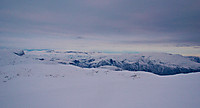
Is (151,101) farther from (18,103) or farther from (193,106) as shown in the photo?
(18,103)

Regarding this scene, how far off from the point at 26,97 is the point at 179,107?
6.63 metres

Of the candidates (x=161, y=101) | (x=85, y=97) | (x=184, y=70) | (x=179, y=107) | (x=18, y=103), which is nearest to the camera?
(x=179, y=107)

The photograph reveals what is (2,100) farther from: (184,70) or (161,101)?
(184,70)

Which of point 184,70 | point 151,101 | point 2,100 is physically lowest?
point 184,70

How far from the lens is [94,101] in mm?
4684

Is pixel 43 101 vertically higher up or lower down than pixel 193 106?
lower down

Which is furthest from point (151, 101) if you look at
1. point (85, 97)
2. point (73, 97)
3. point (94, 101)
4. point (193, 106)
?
point (73, 97)

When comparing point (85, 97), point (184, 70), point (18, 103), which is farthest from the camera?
point (184, 70)

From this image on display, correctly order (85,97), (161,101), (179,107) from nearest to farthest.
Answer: (179,107), (161,101), (85,97)

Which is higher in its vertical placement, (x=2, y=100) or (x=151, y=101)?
(x=151, y=101)

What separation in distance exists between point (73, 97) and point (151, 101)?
3.56 metres

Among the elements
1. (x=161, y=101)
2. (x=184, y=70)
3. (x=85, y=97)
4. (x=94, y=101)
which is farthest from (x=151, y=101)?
(x=184, y=70)

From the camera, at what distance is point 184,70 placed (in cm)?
19862

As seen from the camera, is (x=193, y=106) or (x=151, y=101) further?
(x=151, y=101)
